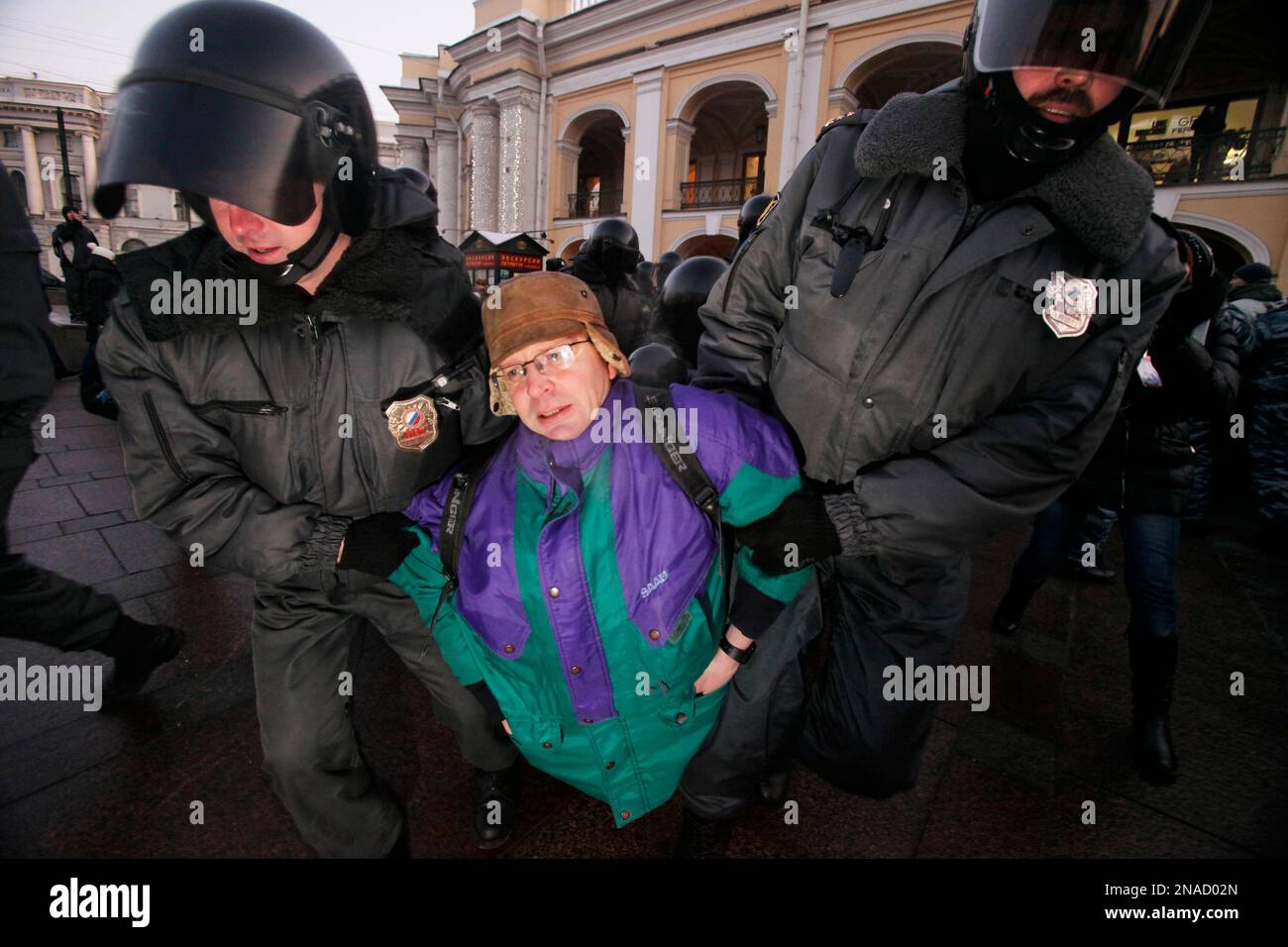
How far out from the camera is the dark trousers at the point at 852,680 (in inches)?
72.3

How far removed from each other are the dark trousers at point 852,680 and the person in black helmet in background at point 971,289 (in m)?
0.03

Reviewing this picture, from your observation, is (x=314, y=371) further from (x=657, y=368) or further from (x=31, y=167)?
(x=31, y=167)

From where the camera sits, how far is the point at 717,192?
66.3 feet

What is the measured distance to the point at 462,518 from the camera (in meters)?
1.64

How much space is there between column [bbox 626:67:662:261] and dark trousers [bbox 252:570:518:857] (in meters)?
17.9

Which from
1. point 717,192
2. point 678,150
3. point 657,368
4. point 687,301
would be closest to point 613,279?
point 687,301

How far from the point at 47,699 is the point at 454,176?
29.5 m

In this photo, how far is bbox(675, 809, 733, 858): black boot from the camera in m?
1.93

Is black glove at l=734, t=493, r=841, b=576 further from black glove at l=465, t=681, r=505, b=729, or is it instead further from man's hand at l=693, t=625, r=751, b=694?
black glove at l=465, t=681, r=505, b=729

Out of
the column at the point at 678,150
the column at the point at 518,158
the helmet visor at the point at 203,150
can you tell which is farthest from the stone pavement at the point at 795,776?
the column at the point at 518,158

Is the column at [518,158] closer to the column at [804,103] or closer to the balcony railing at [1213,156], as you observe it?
the column at [804,103]

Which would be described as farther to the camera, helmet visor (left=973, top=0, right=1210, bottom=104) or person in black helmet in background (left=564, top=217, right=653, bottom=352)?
person in black helmet in background (left=564, top=217, right=653, bottom=352)

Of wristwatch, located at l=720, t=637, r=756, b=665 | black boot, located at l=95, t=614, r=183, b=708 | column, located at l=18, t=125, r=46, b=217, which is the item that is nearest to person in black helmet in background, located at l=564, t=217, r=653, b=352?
wristwatch, located at l=720, t=637, r=756, b=665
